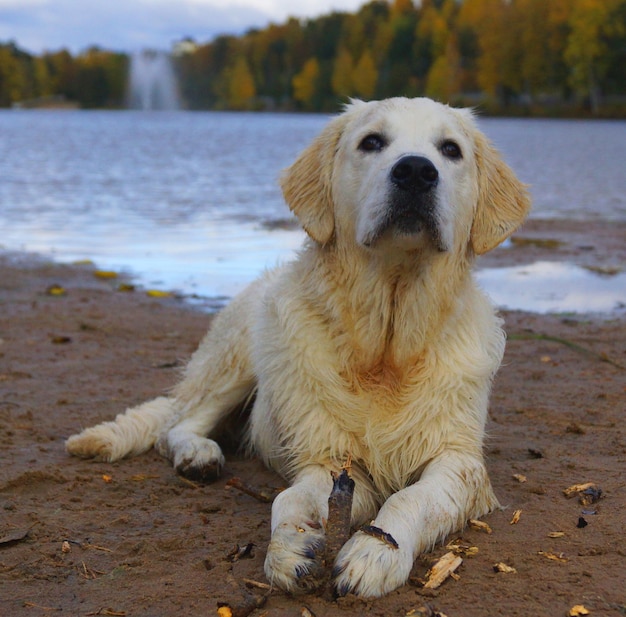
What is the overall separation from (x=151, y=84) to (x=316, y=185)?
5703 inches

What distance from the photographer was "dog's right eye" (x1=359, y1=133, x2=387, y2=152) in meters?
3.83

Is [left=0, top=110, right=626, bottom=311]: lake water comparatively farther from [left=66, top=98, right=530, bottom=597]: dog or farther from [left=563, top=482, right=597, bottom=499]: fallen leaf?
[left=563, top=482, right=597, bottom=499]: fallen leaf

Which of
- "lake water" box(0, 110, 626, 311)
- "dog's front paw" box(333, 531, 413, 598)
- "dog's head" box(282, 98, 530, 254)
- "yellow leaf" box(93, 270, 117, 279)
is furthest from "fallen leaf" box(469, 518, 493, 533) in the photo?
"yellow leaf" box(93, 270, 117, 279)

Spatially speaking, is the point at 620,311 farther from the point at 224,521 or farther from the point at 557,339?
the point at 224,521

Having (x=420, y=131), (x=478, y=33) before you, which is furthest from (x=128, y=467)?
(x=478, y=33)

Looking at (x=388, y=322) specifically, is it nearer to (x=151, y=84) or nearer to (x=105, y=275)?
(x=105, y=275)

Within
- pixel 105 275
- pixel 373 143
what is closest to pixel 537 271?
pixel 105 275

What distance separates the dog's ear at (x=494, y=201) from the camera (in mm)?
3967

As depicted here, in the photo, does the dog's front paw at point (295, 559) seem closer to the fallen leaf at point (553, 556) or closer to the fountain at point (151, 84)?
the fallen leaf at point (553, 556)

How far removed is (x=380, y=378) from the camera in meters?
3.75

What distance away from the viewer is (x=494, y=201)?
4.05 metres

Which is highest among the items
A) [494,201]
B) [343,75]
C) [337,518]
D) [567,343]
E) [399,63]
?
[399,63]

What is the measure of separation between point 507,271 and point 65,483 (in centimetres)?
698

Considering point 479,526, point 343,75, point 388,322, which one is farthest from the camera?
point 343,75
